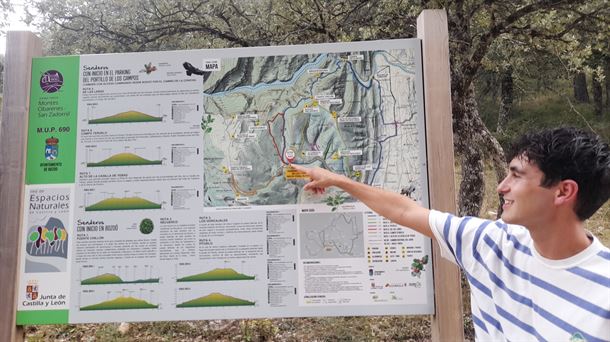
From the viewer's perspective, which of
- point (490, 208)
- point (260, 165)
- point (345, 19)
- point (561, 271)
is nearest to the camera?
point (561, 271)

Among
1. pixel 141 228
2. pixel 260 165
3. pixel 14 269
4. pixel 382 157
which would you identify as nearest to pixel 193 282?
pixel 141 228

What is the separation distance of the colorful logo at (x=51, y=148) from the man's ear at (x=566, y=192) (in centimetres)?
266

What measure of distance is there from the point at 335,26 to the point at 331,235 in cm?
340

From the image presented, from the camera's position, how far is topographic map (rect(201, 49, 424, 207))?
103 inches

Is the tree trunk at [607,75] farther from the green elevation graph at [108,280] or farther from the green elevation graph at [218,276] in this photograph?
the green elevation graph at [108,280]

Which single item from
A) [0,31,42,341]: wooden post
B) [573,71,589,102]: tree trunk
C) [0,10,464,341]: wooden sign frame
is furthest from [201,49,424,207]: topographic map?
[573,71,589,102]: tree trunk

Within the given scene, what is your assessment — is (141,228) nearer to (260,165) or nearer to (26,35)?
(260,165)

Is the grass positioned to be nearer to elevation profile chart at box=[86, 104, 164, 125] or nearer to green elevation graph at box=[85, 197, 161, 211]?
green elevation graph at box=[85, 197, 161, 211]

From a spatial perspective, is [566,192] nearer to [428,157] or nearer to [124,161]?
[428,157]

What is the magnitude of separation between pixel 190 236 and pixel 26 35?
1597mm

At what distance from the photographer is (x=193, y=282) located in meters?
2.53

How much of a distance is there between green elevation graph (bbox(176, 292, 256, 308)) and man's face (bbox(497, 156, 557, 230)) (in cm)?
147

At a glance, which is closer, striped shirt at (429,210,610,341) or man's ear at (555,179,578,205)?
striped shirt at (429,210,610,341)

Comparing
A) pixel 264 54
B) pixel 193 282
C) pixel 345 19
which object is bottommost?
pixel 193 282
